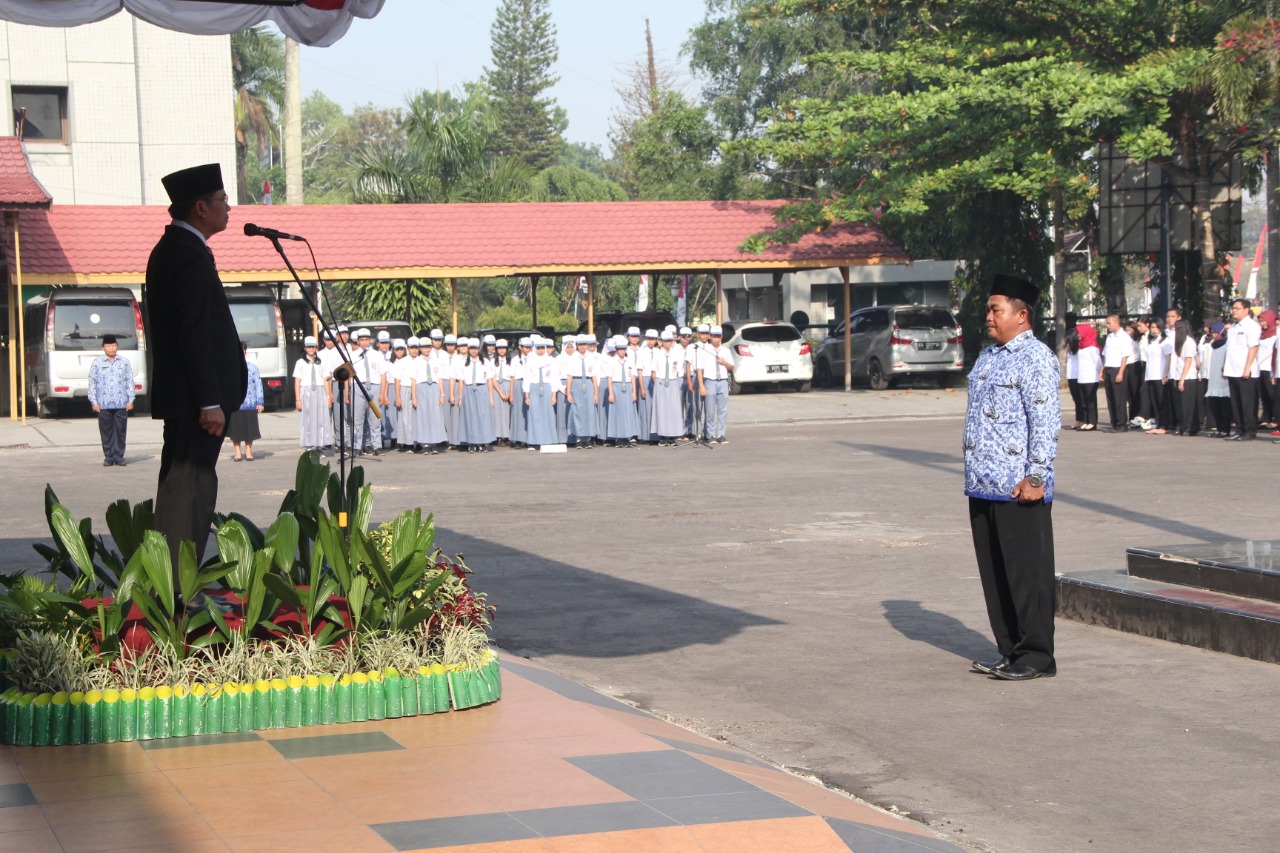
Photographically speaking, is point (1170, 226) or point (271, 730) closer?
point (271, 730)

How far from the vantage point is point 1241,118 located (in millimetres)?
27453

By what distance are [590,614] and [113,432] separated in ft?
43.0

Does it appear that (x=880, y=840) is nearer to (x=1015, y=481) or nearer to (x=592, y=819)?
(x=592, y=819)

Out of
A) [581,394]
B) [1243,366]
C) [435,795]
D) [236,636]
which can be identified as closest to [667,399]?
[581,394]

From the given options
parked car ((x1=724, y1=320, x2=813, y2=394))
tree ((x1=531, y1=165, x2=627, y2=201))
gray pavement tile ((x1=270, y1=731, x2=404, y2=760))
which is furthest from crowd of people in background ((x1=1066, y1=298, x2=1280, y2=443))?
tree ((x1=531, y1=165, x2=627, y2=201))

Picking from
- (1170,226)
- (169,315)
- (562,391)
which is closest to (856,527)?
(169,315)

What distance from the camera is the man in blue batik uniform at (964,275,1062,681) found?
7656mm

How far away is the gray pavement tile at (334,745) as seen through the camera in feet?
18.7

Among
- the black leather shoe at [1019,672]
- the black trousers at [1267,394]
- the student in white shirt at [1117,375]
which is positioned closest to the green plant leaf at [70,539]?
the black leather shoe at [1019,672]

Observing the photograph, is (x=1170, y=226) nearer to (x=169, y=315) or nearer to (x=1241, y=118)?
(x=1241, y=118)

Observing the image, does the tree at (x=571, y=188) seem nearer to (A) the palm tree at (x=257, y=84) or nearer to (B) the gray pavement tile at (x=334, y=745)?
(A) the palm tree at (x=257, y=84)

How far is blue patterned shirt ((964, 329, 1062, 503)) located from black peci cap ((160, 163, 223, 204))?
382 cm

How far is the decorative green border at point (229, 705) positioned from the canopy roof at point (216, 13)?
111 inches

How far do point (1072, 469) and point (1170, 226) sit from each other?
14592 mm
